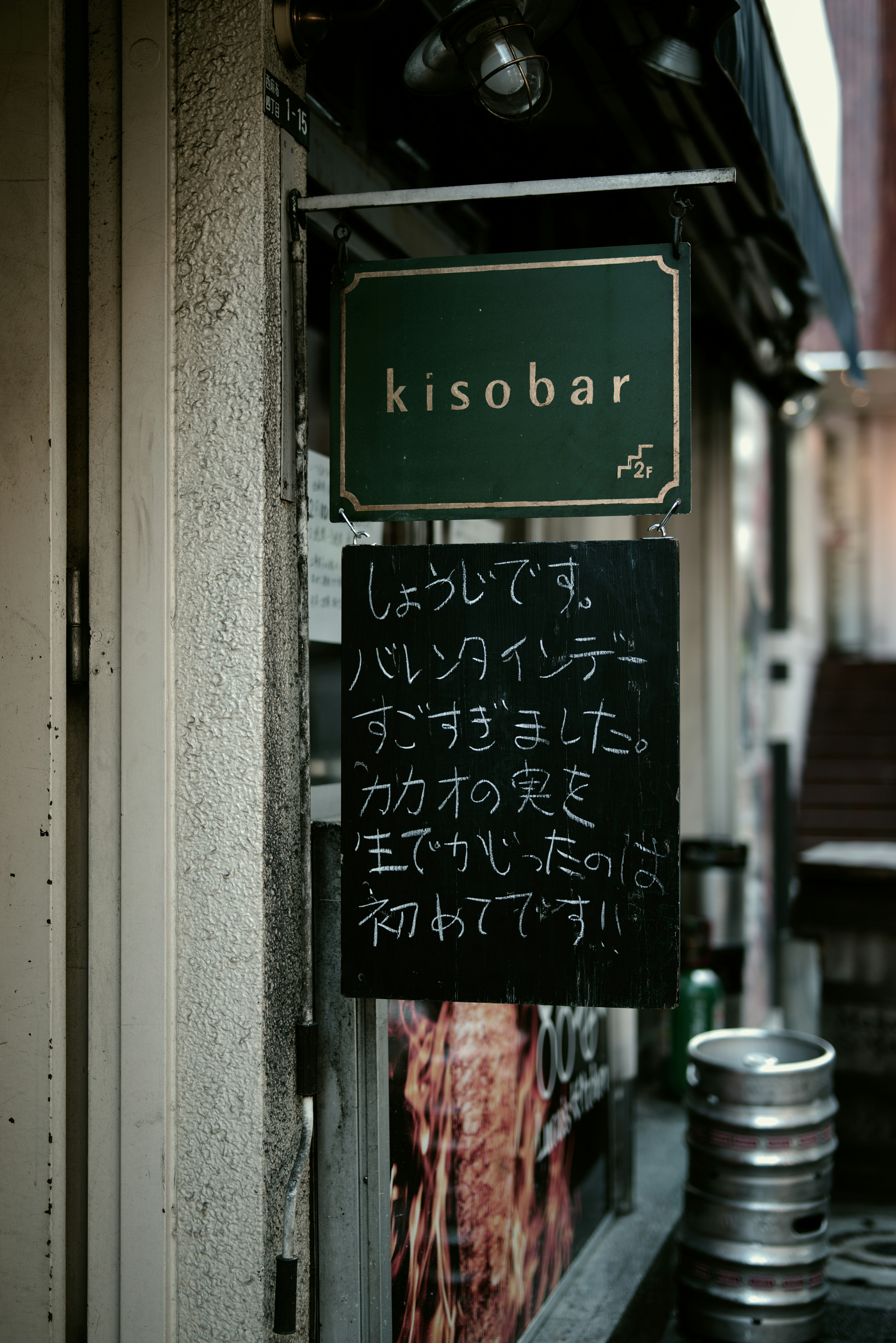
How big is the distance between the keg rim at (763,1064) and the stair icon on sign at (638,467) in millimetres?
2310

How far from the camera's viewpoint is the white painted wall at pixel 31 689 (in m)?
2.45

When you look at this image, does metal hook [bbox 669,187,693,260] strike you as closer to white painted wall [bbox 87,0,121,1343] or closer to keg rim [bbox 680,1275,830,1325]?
white painted wall [bbox 87,0,121,1343]

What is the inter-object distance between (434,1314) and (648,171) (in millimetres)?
3436

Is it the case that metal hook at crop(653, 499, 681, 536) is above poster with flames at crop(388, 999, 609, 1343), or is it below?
above

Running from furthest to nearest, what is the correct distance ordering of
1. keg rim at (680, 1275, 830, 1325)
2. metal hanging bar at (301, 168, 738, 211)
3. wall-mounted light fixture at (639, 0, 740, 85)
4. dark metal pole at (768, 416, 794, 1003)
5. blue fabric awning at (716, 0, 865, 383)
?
dark metal pole at (768, 416, 794, 1003) < keg rim at (680, 1275, 830, 1325) < blue fabric awning at (716, 0, 865, 383) < wall-mounted light fixture at (639, 0, 740, 85) < metal hanging bar at (301, 168, 738, 211)

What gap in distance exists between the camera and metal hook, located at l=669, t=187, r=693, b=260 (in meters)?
2.41

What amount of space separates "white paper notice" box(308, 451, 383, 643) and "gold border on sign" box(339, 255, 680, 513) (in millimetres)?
606

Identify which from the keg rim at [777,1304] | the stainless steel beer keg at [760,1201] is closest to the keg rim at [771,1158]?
the stainless steel beer keg at [760,1201]

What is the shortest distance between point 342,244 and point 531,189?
1.41 feet

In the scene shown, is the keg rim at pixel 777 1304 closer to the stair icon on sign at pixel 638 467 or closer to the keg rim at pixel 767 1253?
the keg rim at pixel 767 1253

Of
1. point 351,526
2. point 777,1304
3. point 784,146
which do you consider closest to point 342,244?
point 351,526

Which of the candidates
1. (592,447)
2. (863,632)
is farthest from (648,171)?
(863,632)

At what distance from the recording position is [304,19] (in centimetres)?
255

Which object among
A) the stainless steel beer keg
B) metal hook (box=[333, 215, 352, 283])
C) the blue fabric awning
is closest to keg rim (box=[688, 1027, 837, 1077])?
the stainless steel beer keg
